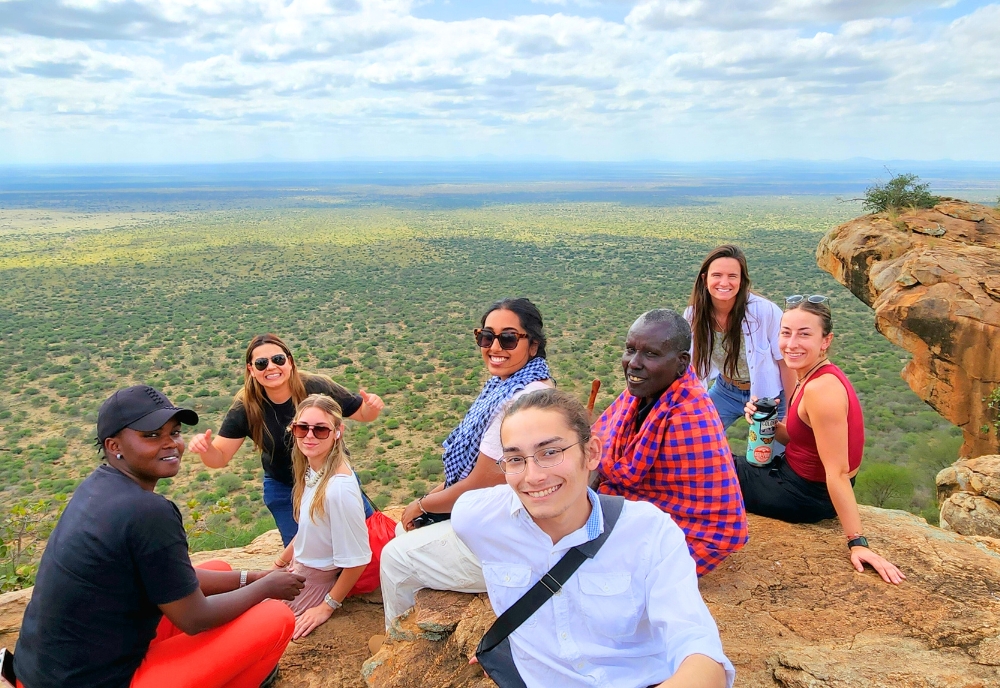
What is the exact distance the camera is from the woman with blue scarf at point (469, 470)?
288cm

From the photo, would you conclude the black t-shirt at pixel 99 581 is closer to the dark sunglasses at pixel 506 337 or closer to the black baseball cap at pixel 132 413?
the black baseball cap at pixel 132 413

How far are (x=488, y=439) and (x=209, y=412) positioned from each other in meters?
15.2

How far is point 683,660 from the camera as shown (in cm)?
178

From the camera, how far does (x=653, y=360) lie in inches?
109

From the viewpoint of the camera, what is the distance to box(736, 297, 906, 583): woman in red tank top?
3146 millimetres

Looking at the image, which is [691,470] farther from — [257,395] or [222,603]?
[257,395]

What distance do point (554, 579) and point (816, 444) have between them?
6.36 ft

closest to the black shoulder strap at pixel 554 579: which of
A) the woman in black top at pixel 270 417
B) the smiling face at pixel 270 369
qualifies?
the woman in black top at pixel 270 417

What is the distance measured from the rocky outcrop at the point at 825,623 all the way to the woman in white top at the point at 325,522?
1.88 feet

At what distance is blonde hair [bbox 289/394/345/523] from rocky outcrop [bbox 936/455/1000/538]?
15.7 feet

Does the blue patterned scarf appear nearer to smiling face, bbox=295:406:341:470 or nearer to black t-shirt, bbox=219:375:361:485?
smiling face, bbox=295:406:341:470

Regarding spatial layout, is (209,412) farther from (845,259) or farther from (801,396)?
(801,396)

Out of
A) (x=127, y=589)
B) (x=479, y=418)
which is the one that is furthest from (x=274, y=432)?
(x=127, y=589)

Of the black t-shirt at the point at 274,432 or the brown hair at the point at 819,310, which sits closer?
the brown hair at the point at 819,310
